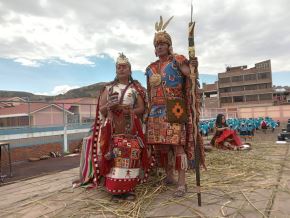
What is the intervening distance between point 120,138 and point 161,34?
1.30 meters

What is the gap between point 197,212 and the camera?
9.23 feet

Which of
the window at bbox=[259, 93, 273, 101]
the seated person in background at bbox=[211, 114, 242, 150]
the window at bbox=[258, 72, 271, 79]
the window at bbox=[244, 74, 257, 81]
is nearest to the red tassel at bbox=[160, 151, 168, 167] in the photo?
the seated person in background at bbox=[211, 114, 242, 150]

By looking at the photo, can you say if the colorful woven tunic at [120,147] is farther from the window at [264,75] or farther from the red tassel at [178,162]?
the window at [264,75]

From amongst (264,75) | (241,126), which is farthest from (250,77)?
(241,126)

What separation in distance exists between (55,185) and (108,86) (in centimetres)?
160

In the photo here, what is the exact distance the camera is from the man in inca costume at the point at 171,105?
11.8 ft

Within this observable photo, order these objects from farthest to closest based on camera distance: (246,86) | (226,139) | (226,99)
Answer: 1. (226,99)
2. (246,86)
3. (226,139)

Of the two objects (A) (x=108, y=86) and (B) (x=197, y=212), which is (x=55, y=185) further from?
(B) (x=197, y=212)

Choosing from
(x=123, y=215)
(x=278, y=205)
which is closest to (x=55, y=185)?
(x=123, y=215)

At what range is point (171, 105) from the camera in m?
3.60

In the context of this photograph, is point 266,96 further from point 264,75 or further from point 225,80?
point 225,80

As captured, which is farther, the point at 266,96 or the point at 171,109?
the point at 266,96

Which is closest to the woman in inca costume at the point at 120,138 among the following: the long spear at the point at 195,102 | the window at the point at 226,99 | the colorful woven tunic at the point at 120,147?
the colorful woven tunic at the point at 120,147

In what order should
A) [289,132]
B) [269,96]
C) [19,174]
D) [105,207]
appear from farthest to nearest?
[269,96] → [289,132] → [19,174] → [105,207]
